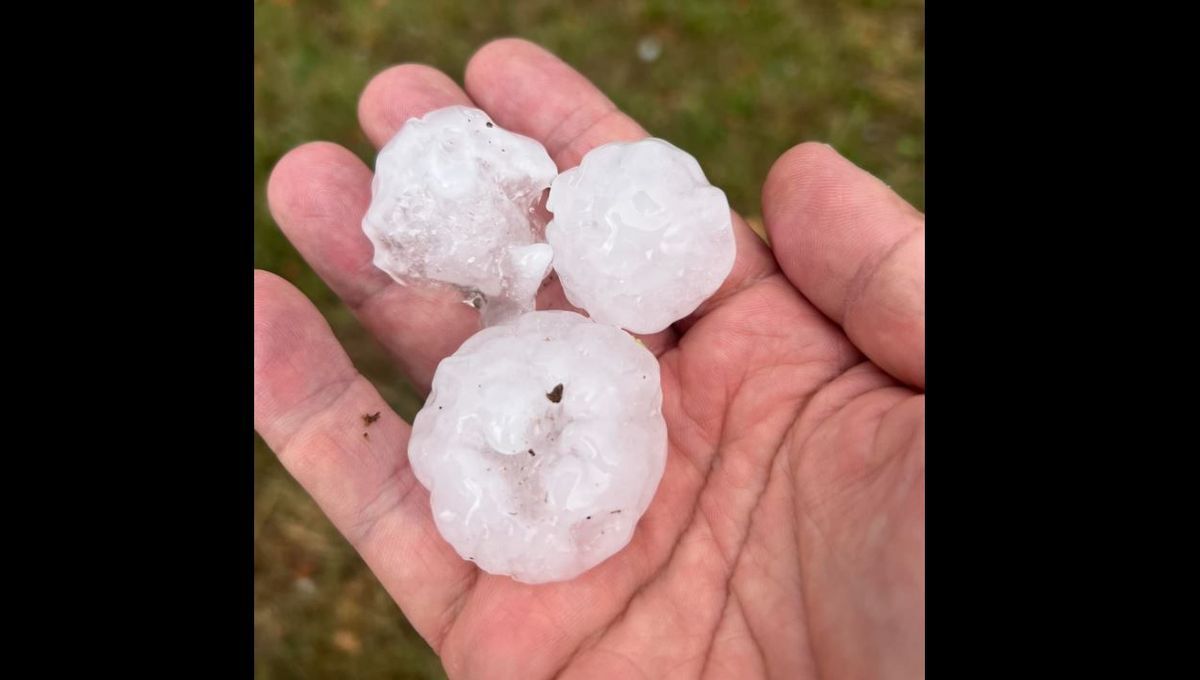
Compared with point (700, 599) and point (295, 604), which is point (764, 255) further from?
point (295, 604)

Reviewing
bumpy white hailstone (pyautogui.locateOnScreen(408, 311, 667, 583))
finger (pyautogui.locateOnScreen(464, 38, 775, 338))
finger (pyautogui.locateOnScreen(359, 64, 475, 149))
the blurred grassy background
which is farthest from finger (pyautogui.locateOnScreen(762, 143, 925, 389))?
the blurred grassy background

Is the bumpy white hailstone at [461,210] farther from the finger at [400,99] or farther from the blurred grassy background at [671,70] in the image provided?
the blurred grassy background at [671,70]

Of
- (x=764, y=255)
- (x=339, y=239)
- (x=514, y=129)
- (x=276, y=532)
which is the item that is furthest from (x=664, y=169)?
(x=276, y=532)

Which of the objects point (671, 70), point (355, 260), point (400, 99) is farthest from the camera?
point (671, 70)

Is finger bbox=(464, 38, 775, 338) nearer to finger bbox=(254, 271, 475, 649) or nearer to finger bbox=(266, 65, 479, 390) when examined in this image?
finger bbox=(266, 65, 479, 390)

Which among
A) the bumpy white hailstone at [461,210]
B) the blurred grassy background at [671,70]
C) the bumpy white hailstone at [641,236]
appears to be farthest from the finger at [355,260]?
the blurred grassy background at [671,70]

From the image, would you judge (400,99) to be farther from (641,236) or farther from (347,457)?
(347,457)

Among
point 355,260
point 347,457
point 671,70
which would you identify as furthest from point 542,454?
point 671,70
